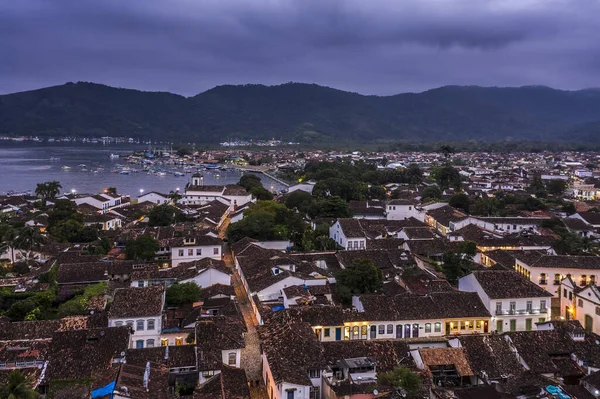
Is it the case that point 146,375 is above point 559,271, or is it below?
above

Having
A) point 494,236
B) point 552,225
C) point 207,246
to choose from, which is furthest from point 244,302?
point 552,225

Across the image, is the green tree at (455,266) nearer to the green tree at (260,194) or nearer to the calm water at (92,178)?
the green tree at (260,194)

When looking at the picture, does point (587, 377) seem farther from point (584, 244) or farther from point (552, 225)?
point (552, 225)

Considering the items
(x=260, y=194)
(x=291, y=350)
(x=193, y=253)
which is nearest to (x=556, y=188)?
(x=260, y=194)

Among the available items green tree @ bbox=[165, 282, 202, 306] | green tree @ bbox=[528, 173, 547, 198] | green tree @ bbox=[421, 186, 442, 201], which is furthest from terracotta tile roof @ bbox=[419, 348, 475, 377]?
green tree @ bbox=[528, 173, 547, 198]

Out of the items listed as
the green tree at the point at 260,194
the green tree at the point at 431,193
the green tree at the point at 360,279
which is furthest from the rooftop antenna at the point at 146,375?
the green tree at the point at 431,193

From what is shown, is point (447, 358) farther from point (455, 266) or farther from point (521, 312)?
point (455, 266)
